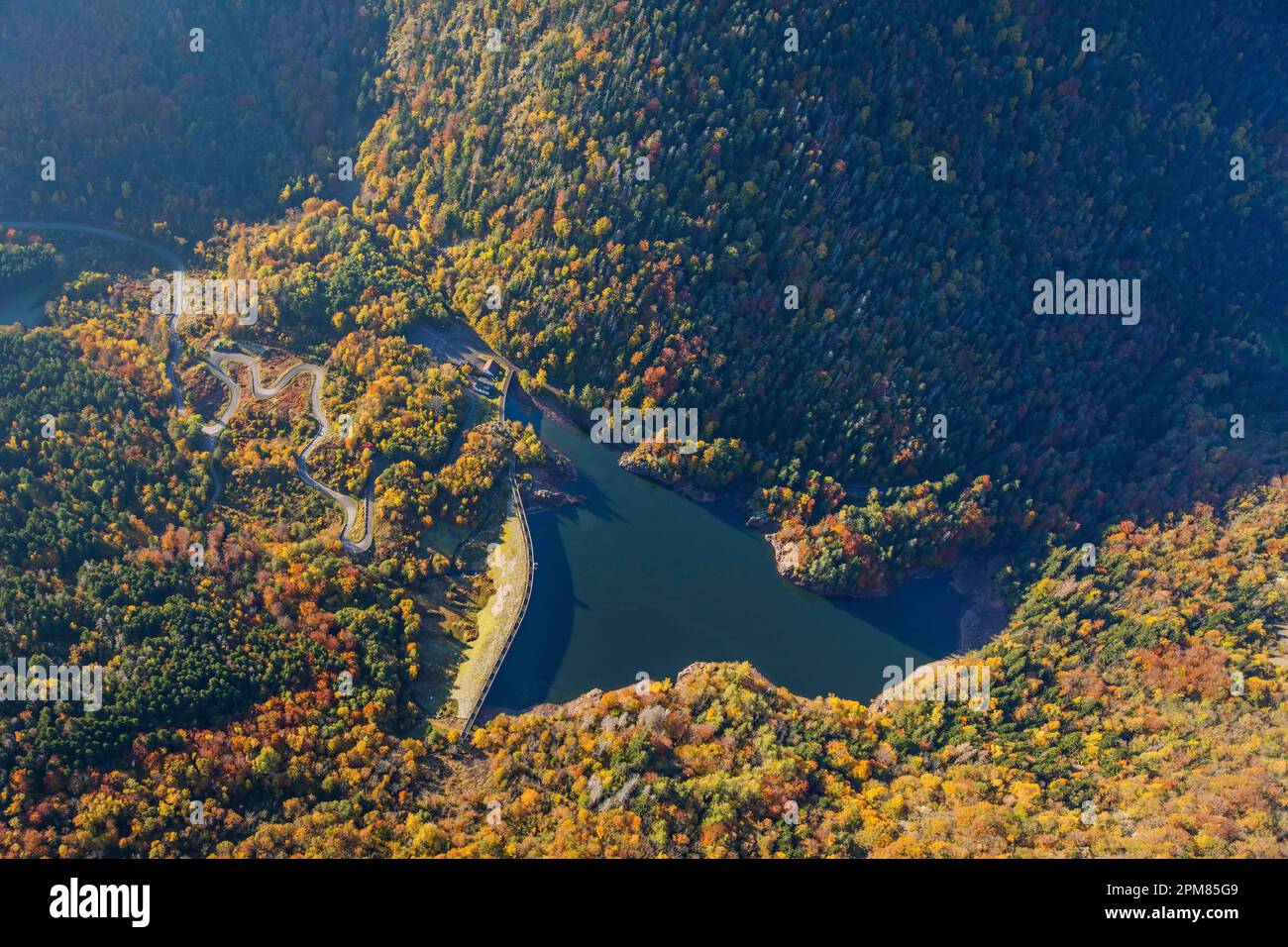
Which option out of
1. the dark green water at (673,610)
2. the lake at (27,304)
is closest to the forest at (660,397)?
the lake at (27,304)

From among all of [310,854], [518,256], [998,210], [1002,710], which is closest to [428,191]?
[518,256]

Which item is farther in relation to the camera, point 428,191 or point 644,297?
point 428,191

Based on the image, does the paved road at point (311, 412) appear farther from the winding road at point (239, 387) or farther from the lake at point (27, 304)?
the lake at point (27, 304)

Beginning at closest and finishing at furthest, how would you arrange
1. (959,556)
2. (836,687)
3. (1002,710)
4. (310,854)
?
(310,854), (1002,710), (836,687), (959,556)

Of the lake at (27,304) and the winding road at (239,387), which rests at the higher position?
the lake at (27,304)

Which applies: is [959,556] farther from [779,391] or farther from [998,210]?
[998,210]

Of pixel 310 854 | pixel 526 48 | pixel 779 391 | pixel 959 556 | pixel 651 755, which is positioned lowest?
pixel 310 854

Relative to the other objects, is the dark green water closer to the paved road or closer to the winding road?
the paved road

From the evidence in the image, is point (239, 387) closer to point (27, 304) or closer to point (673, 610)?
point (27, 304)
